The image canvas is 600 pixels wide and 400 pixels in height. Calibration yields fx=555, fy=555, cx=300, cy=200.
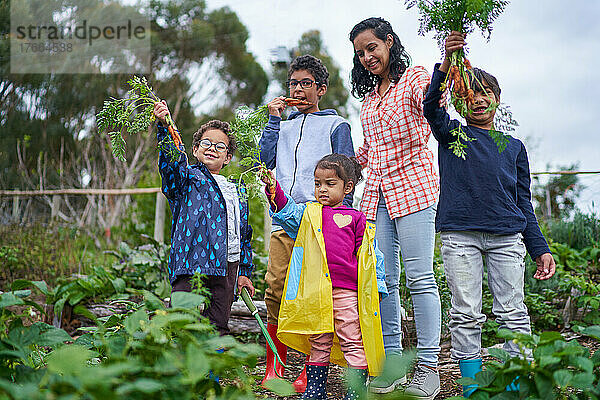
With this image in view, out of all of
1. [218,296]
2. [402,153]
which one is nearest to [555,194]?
[402,153]

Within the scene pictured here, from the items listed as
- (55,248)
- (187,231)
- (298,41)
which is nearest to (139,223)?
(55,248)

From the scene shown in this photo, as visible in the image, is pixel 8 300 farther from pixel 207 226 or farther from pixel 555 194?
pixel 555 194

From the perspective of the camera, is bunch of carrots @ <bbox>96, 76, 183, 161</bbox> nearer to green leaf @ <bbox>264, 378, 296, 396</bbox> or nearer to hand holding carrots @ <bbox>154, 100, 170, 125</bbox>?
hand holding carrots @ <bbox>154, 100, 170, 125</bbox>

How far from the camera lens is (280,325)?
2.42 m

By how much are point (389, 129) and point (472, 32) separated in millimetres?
755

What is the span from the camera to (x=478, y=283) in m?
2.42

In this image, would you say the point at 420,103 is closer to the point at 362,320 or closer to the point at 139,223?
the point at 362,320

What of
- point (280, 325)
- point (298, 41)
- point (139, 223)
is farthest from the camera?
point (298, 41)

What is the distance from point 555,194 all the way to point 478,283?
6.19 meters

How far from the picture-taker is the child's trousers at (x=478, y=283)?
7.67ft

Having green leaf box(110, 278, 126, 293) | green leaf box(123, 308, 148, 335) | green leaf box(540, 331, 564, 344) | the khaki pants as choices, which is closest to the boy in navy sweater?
the khaki pants

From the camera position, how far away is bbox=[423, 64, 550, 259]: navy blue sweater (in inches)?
94.1

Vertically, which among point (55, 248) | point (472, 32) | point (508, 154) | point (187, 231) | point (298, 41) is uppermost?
point (298, 41)

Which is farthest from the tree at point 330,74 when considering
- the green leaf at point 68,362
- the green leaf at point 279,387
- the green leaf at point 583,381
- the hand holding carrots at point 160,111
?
the green leaf at point 68,362
